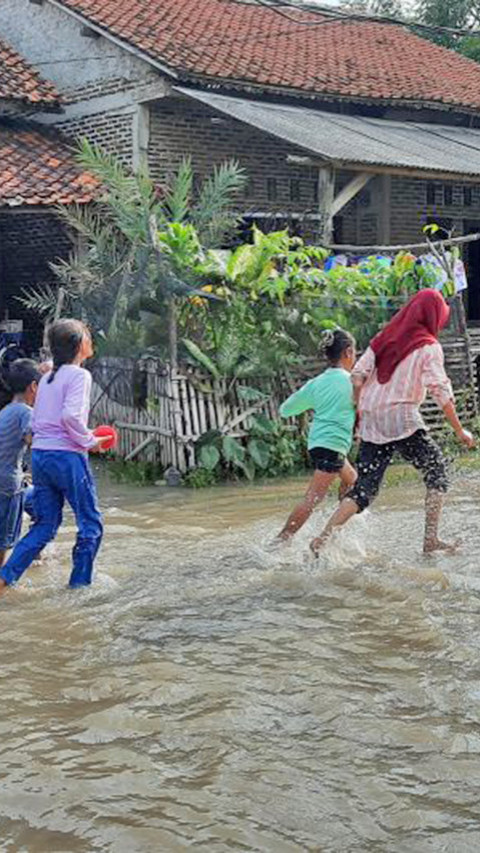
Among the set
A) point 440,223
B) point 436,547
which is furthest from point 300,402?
point 440,223

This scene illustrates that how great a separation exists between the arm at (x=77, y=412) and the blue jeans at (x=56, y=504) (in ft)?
0.45

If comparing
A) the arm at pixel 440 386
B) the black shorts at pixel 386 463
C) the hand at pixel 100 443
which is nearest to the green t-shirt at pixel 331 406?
the black shorts at pixel 386 463

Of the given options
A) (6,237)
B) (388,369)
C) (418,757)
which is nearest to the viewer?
(418,757)

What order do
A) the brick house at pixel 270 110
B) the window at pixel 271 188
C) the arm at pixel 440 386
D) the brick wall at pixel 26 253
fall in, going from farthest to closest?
the window at pixel 271 188
the brick wall at pixel 26 253
the brick house at pixel 270 110
the arm at pixel 440 386

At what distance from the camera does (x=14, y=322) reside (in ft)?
47.8

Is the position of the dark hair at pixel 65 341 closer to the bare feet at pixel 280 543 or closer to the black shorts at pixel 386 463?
the black shorts at pixel 386 463

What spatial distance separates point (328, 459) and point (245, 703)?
2595mm

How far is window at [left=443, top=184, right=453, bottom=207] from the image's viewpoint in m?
18.7

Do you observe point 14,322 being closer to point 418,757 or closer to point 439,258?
point 439,258

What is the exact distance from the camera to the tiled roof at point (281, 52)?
14938mm

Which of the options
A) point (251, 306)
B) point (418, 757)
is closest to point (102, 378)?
point (251, 306)

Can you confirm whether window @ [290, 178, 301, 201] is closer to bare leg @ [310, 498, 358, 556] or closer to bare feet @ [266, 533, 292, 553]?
bare feet @ [266, 533, 292, 553]

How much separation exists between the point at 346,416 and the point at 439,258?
5.53 metres

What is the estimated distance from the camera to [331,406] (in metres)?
6.45
